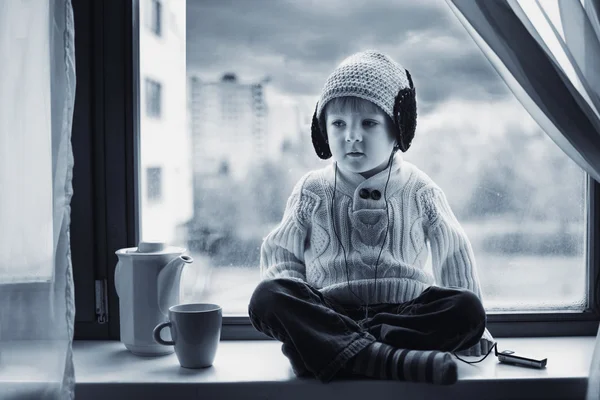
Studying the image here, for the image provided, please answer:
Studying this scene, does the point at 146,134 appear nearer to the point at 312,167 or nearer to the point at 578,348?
the point at 312,167

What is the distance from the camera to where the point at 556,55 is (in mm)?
1126

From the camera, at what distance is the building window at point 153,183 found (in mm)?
1404

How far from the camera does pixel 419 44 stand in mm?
1404

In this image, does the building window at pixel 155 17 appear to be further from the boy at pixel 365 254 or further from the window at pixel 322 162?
the boy at pixel 365 254

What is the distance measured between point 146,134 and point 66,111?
335 mm

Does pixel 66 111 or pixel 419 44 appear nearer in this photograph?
pixel 66 111

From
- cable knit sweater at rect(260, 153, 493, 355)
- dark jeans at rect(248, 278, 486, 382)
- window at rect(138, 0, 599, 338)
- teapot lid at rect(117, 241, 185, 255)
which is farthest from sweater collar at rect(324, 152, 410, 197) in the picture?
teapot lid at rect(117, 241, 185, 255)

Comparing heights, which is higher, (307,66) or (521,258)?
(307,66)

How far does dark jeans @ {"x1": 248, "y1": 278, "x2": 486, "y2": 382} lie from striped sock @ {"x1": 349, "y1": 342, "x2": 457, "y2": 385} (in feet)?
0.06

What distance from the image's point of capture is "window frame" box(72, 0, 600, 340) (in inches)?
52.9

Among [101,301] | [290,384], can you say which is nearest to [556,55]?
[290,384]

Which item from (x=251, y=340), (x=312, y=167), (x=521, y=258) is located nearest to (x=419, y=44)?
(x=312, y=167)

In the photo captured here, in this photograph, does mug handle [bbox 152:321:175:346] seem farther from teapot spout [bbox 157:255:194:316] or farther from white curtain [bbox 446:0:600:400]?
white curtain [bbox 446:0:600:400]

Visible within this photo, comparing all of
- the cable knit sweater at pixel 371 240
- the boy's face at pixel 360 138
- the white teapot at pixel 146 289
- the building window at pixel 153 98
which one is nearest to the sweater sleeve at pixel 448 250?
the cable knit sweater at pixel 371 240
